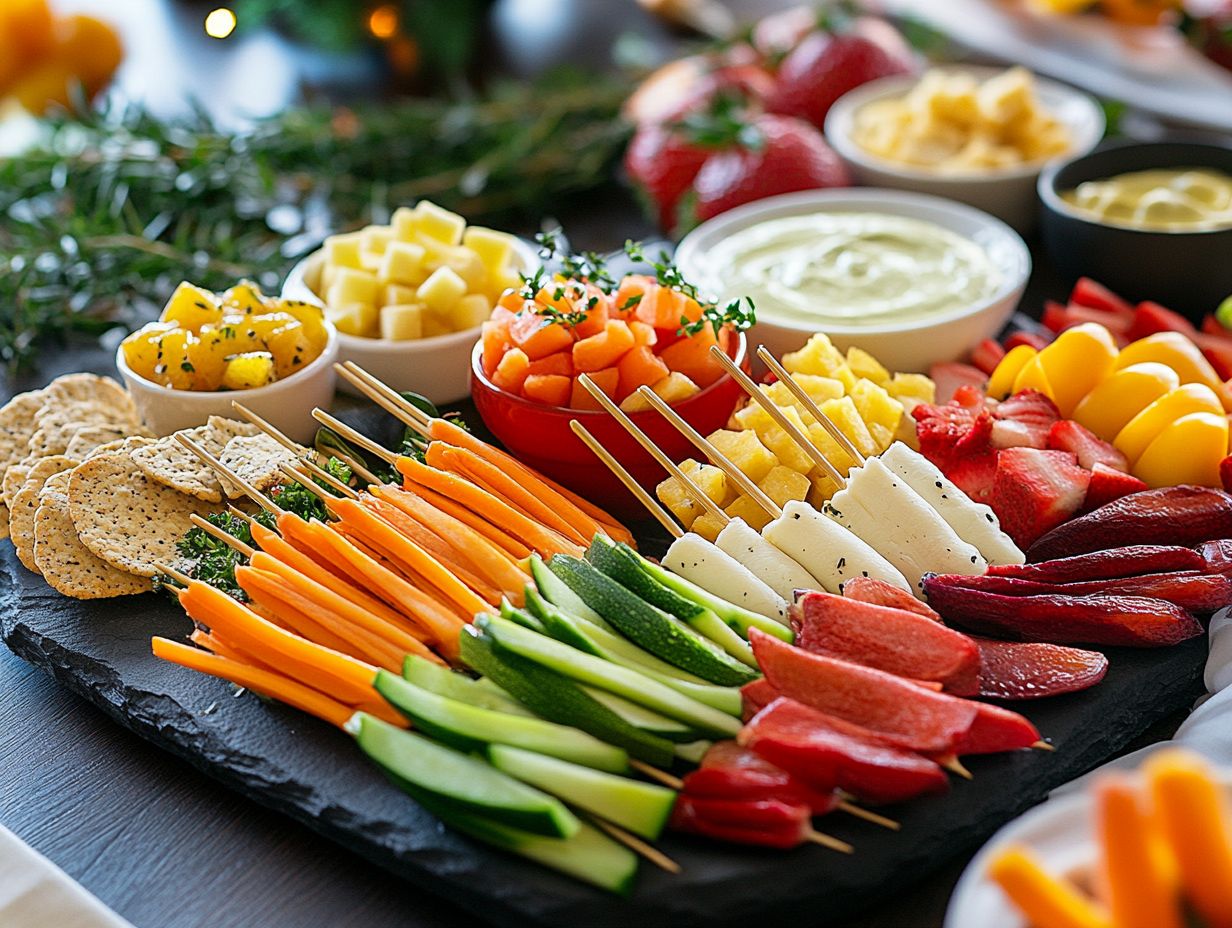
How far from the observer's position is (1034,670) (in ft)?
6.59

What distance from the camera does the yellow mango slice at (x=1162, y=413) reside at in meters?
2.43

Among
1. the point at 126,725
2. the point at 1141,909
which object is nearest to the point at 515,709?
the point at 126,725

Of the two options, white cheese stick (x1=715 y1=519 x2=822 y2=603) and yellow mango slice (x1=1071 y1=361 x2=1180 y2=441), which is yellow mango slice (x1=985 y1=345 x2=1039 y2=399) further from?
white cheese stick (x1=715 y1=519 x2=822 y2=603)

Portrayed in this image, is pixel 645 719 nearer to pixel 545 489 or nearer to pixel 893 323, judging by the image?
pixel 545 489

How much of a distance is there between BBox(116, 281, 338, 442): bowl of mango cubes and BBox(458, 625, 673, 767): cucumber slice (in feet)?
3.27

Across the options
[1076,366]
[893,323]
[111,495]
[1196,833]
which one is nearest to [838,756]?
[1196,833]

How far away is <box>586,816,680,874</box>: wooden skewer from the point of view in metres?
1.72

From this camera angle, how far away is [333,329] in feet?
9.21

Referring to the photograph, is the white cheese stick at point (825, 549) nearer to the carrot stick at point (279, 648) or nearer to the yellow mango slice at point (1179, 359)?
the carrot stick at point (279, 648)

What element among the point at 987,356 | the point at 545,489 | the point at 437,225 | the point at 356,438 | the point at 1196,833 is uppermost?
the point at 1196,833

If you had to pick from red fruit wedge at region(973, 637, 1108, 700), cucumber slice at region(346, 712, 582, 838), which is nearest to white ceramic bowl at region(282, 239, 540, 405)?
cucumber slice at region(346, 712, 582, 838)

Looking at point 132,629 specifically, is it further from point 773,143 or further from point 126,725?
point 773,143

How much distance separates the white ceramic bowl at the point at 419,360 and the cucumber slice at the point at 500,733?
46.4 inches

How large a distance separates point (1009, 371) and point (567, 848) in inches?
60.2
